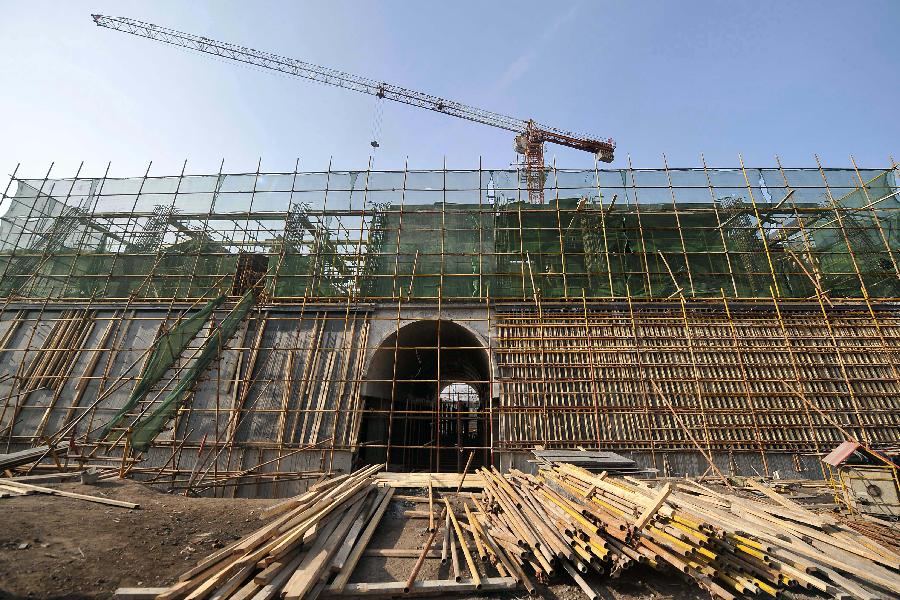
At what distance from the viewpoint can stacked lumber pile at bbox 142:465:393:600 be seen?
165 inches

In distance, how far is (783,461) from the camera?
40.2 feet

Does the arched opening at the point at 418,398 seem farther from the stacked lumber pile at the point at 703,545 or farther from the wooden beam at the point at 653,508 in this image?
the wooden beam at the point at 653,508

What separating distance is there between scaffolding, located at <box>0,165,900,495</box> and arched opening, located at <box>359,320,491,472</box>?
18cm

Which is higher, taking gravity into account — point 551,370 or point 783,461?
point 551,370

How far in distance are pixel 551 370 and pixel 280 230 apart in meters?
12.4

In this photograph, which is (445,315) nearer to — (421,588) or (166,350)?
(166,350)

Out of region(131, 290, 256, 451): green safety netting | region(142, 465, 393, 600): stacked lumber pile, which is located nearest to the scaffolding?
region(131, 290, 256, 451): green safety netting

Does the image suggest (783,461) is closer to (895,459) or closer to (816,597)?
(895,459)

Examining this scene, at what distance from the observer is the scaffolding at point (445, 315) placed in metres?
12.9

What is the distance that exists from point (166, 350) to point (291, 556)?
1130 centimetres

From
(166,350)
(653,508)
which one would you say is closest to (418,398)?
(166,350)

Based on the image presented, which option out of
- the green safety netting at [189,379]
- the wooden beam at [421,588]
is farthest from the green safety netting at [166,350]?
the wooden beam at [421,588]

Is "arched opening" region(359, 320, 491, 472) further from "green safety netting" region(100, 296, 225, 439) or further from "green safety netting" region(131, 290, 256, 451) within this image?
"green safety netting" region(100, 296, 225, 439)

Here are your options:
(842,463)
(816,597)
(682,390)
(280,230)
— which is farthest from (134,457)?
(842,463)
